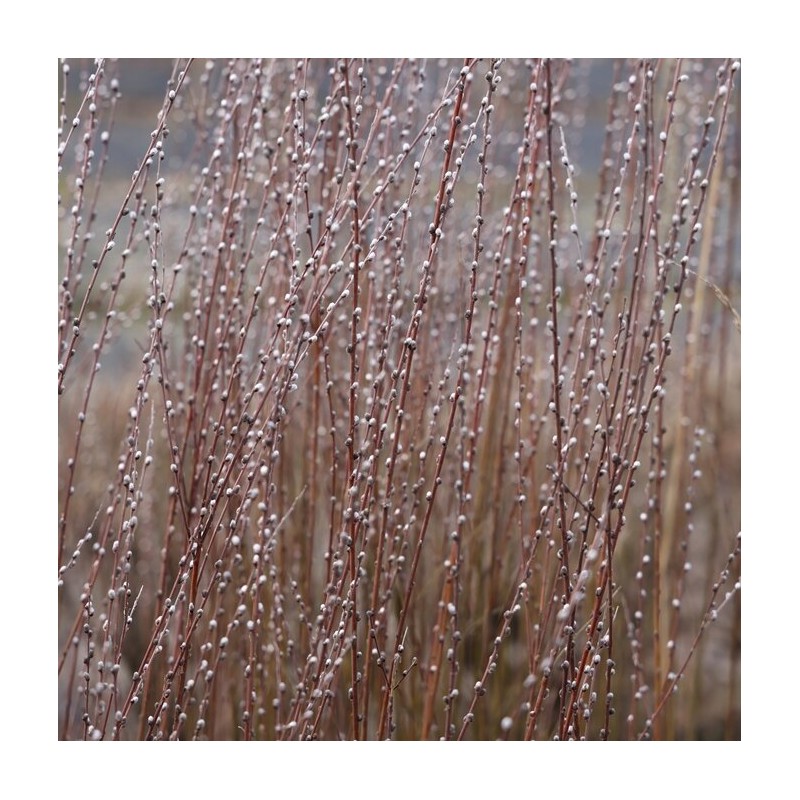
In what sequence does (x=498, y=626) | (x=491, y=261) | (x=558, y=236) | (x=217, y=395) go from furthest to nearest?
(x=558, y=236)
(x=491, y=261)
(x=498, y=626)
(x=217, y=395)

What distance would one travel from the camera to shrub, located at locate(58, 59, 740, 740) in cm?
143

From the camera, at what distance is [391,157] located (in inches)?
63.6

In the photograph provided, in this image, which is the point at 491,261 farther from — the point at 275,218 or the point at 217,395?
the point at 217,395

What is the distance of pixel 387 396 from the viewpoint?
62.1 inches

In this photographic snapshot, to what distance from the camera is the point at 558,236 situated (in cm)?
193

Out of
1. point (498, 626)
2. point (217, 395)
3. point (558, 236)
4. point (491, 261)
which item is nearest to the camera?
point (217, 395)

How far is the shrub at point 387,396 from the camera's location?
1429 millimetres
